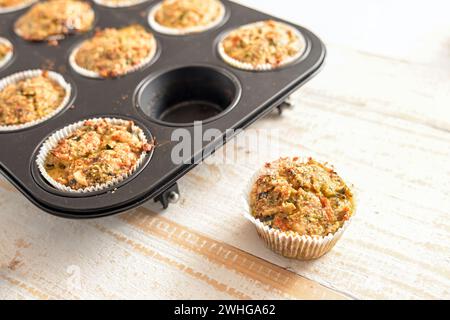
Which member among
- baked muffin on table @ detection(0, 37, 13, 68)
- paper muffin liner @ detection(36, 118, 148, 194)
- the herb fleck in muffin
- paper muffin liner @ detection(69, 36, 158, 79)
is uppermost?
paper muffin liner @ detection(69, 36, 158, 79)

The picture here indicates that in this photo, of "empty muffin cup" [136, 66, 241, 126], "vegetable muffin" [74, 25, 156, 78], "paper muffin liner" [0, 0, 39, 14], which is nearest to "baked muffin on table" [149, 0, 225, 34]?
"vegetable muffin" [74, 25, 156, 78]

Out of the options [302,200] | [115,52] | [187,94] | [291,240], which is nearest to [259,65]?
[187,94]

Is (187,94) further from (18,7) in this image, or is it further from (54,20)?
(18,7)

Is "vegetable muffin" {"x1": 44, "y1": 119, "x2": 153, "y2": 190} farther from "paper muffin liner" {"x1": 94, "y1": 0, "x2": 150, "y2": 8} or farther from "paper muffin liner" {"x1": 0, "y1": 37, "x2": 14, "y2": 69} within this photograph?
"paper muffin liner" {"x1": 94, "y1": 0, "x2": 150, "y2": 8}

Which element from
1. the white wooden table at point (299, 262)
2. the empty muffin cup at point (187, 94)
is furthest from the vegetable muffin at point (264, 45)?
the white wooden table at point (299, 262)

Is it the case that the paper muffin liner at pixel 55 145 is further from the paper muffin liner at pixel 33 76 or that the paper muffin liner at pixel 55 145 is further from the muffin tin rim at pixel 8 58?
the muffin tin rim at pixel 8 58

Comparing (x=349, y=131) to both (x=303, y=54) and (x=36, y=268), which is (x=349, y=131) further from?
(x=36, y=268)
